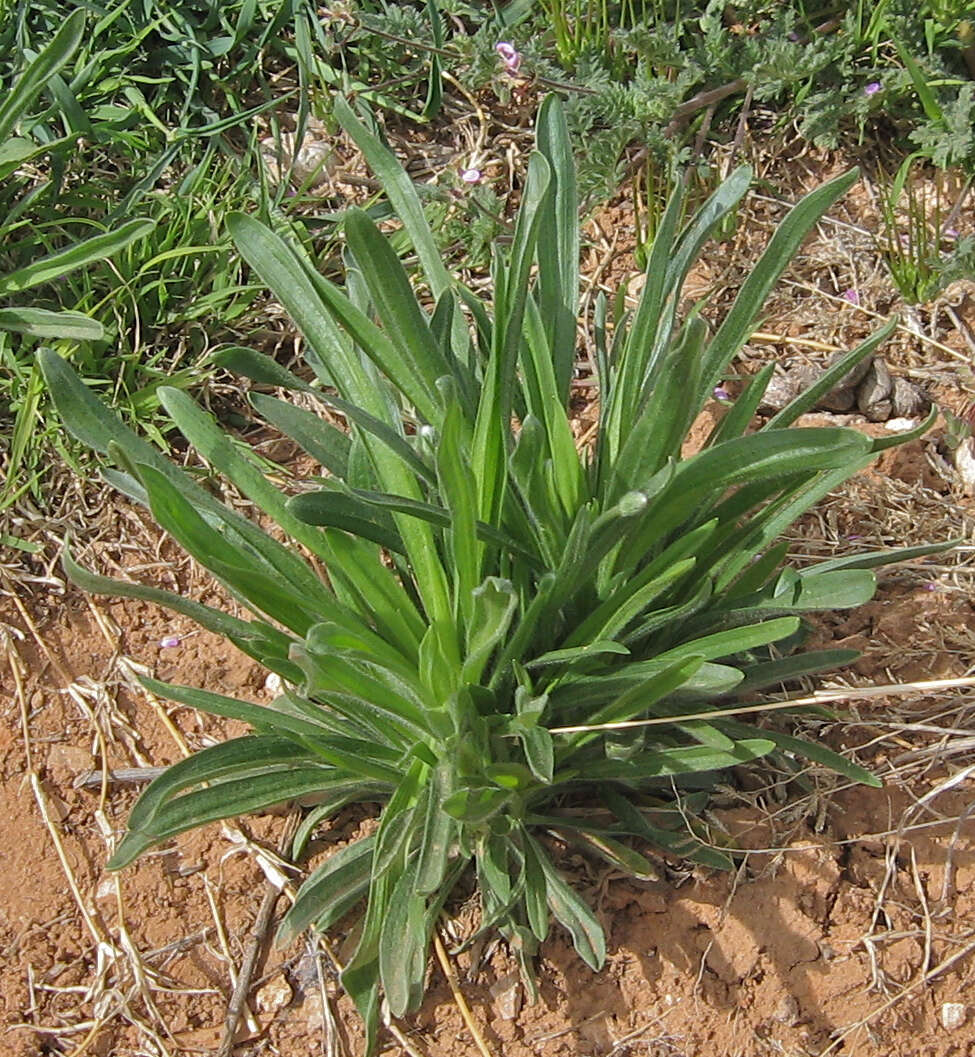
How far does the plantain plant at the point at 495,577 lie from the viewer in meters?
1.57

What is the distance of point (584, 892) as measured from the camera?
1920mm

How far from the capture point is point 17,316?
94.3 inches

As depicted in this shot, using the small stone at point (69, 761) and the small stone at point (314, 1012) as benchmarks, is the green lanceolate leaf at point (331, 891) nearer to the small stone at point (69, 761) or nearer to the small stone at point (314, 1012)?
the small stone at point (314, 1012)

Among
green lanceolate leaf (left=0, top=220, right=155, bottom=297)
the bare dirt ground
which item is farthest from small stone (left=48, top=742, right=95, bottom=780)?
green lanceolate leaf (left=0, top=220, right=155, bottom=297)

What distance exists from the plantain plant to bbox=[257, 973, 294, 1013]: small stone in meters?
0.15

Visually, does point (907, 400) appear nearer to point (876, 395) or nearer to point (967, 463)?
point (876, 395)

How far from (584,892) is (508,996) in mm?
182

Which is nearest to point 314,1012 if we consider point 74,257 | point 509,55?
point 74,257

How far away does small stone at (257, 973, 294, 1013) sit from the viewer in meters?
1.92

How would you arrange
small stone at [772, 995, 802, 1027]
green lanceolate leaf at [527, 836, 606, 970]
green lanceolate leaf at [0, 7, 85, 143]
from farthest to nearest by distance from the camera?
1. green lanceolate leaf at [0, 7, 85, 143]
2. small stone at [772, 995, 802, 1027]
3. green lanceolate leaf at [527, 836, 606, 970]

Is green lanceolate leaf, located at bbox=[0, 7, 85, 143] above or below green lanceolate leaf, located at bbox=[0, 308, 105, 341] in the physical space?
above

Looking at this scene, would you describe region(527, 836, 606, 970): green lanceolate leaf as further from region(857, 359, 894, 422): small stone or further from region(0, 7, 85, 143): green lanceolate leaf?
region(0, 7, 85, 143): green lanceolate leaf

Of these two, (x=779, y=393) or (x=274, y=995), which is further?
(x=779, y=393)

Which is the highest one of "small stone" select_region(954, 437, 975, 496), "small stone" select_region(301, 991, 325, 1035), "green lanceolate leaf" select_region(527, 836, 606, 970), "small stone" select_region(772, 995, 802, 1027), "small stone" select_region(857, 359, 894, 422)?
"green lanceolate leaf" select_region(527, 836, 606, 970)
